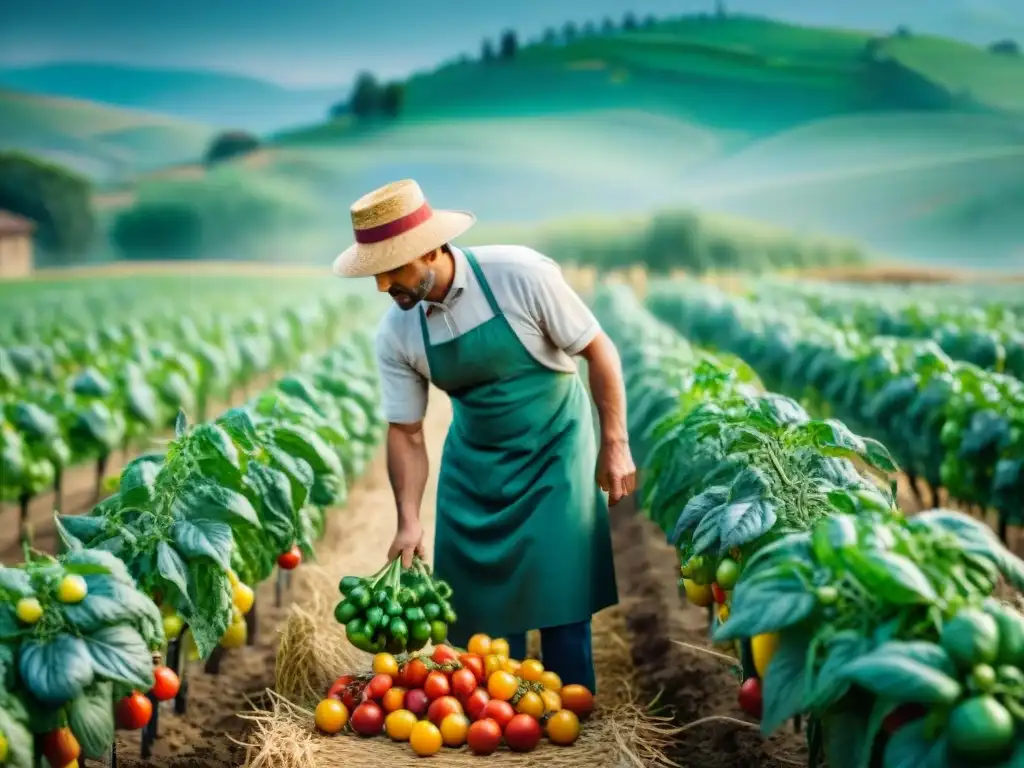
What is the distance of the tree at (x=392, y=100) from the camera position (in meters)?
35.6

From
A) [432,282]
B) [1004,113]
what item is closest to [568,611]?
[432,282]

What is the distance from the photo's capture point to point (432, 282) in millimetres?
3414

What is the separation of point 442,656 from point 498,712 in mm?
258

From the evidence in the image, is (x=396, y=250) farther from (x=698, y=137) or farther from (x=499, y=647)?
(x=698, y=137)

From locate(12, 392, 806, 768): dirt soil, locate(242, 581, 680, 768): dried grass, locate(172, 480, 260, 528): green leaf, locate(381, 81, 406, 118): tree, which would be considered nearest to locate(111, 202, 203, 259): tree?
locate(381, 81, 406, 118): tree

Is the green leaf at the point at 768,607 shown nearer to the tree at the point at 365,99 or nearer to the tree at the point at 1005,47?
the tree at the point at 365,99

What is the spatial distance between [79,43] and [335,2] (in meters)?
7.02

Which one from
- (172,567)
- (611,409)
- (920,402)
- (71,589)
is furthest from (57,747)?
(920,402)

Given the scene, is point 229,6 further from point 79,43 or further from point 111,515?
point 111,515

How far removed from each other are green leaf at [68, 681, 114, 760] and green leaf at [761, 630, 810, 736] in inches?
52.3

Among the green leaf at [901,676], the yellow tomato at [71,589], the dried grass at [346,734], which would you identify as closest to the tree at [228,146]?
the dried grass at [346,734]

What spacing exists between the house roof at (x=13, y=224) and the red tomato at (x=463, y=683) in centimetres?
2356

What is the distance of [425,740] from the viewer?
3100 mm

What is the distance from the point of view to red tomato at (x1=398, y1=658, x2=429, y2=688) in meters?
3.30
